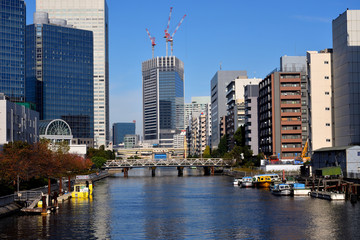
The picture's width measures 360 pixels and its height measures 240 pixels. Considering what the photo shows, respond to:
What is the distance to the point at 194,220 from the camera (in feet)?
247

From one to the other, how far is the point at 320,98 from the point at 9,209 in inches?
3816

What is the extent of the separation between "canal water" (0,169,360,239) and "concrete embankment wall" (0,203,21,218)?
139cm

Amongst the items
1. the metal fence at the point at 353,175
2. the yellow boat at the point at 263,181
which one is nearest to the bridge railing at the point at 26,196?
the metal fence at the point at 353,175

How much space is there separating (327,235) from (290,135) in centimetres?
13387

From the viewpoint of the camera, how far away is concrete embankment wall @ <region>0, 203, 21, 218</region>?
77.0 metres

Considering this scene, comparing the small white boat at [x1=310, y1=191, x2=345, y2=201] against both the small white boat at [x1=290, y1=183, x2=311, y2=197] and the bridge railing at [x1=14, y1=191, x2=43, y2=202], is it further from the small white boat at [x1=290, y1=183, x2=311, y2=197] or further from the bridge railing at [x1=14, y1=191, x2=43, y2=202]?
the bridge railing at [x1=14, y1=191, x2=43, y2=202]

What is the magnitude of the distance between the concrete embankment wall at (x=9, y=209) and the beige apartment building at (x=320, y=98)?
9031cm

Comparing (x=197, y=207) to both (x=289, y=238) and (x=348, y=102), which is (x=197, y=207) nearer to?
(x=289, y=238)

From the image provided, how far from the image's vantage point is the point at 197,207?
91.1m

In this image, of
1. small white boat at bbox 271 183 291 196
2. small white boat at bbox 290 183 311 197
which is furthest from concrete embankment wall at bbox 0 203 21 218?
small white boat at bbox 290 183 311 197

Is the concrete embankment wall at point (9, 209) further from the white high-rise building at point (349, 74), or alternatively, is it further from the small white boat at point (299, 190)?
the white high-rise building at point (349, 74)

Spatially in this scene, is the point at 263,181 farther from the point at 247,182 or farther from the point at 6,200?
the point at 6,200

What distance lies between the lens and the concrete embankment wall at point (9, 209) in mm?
77000

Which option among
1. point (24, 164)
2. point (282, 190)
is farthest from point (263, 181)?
point (24, 164)
